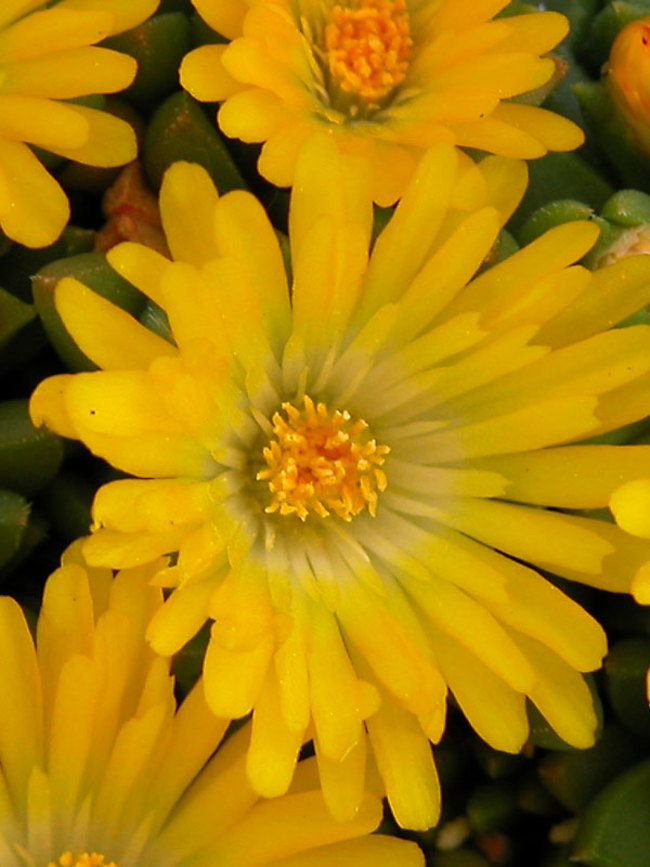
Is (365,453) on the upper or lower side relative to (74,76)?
lower

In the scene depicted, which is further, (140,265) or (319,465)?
(319,465)

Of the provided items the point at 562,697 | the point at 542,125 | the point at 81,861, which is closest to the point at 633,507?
the point at 562,697

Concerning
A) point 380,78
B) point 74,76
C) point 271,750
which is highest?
point 74,76

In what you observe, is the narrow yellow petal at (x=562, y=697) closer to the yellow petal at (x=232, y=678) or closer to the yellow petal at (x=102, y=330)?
the yellow petal at (x=232, y=678)

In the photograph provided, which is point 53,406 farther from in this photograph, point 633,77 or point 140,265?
point 633,77

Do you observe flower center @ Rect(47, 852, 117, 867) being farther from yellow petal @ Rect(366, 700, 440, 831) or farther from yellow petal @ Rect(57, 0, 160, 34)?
yellow petal @ Rect(57, 0, 160, 34)

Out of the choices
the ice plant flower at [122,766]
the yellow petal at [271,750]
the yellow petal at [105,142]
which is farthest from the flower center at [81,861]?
the yellow petal at [105,142]
